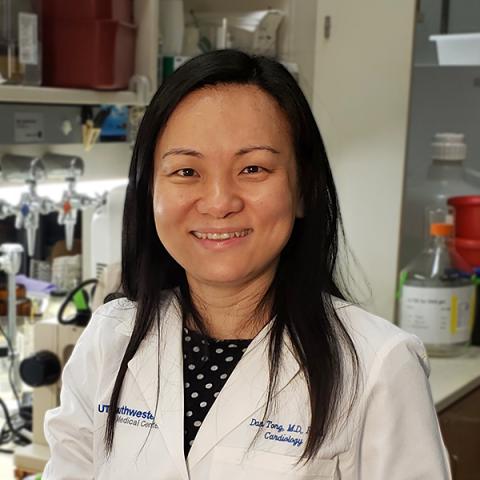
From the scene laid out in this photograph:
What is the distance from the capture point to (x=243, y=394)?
1.22 metres

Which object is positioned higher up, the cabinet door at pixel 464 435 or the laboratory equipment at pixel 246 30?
the laboratory equipment at pixel 246 30

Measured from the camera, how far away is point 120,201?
7.50 ft

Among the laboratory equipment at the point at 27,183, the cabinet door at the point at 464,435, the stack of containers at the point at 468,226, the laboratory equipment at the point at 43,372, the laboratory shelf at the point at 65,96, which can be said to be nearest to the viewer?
Result: the laboratory shelf at the point at 65,96

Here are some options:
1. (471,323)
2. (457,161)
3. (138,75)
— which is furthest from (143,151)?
(457,161)

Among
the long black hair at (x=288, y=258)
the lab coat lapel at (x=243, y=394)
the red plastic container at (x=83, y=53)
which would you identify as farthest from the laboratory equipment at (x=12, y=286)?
the lab coat lapel at (x=243, y=394)

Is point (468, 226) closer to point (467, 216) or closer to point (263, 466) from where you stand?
point (467, 216)

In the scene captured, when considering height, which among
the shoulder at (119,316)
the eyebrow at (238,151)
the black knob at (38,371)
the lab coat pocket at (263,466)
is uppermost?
the eyebrow at (238,151)

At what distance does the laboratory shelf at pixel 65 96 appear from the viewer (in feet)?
5.60

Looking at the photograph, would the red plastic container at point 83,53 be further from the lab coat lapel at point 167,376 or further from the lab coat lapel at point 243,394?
the lab coat lapel at point 243,394

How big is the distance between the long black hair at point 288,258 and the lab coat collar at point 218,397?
14 millimetres

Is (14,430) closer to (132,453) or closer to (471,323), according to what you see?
(132,453)

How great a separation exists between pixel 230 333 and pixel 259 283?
87 mm

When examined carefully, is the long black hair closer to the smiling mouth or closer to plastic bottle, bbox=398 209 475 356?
the smiling mouth

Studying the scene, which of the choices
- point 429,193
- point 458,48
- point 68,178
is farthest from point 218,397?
point 458,48
